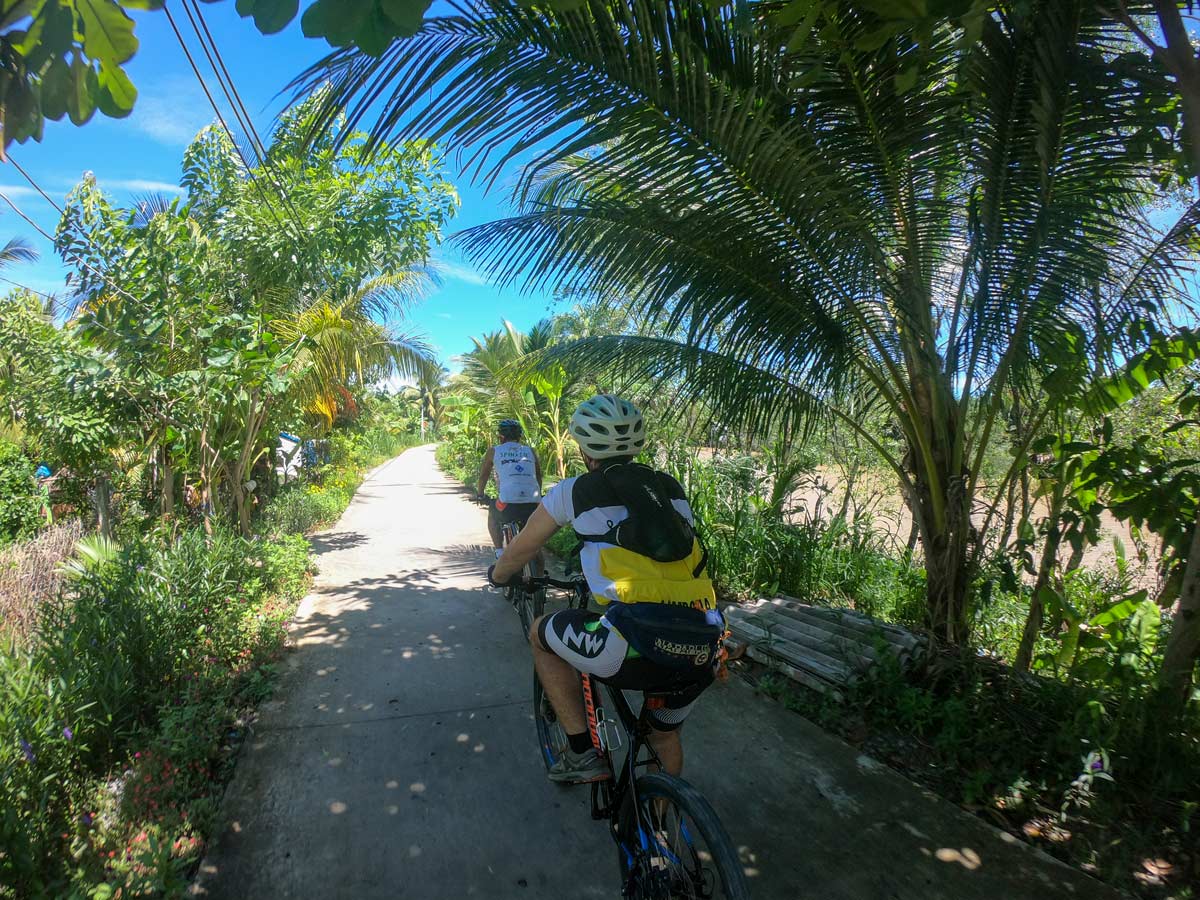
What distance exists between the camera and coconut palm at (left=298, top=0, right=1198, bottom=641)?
2.77 meters

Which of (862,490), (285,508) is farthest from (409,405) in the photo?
(862,490)

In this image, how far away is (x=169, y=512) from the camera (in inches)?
272

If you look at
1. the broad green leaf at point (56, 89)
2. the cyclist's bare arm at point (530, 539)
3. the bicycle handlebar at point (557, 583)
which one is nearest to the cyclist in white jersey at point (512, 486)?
the bicycle handlebar at point (557, 583)

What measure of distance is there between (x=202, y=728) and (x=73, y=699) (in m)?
0.67

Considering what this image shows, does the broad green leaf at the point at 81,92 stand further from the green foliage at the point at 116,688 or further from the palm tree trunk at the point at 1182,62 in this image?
the palm tree trunk at the point at 1182,62

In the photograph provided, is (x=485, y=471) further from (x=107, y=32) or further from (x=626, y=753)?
(x=107, y=32)

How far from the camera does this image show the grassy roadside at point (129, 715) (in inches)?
91.0

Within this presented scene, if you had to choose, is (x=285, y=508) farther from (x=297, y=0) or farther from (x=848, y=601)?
(x=297, y=0)

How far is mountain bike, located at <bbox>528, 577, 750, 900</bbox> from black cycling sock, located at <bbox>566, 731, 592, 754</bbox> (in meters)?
0.05

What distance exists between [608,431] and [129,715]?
115 inches

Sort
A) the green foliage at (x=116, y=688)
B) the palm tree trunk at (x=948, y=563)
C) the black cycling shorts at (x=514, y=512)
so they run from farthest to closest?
the black cycling shorts at (x=514, y=512), the palm tree trunk at (x=948, y=563), the green foliage at (x=116, y=688)

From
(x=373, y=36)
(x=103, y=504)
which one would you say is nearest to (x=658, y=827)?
(x=373, y=36)

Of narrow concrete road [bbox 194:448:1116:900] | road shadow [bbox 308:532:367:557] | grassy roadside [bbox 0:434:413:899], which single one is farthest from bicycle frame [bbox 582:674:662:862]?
road shadow [bbox 308:532:367:557]

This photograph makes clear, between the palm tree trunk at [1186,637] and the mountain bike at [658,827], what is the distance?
7.42 feet
